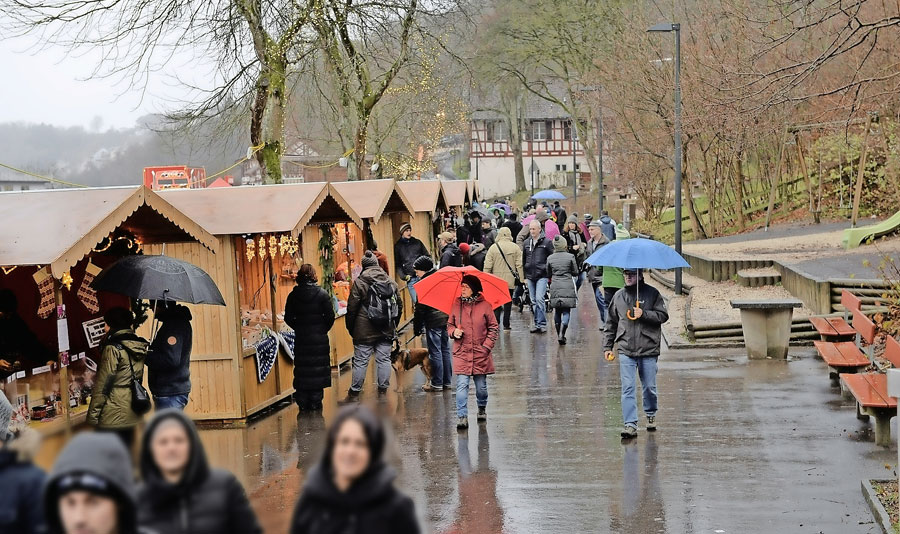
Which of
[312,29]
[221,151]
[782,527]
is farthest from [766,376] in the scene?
[221,151]

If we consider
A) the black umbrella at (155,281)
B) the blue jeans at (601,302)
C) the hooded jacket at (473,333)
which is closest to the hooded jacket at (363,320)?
the hooded jacket at (473,333)

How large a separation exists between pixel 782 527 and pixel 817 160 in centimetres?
2859

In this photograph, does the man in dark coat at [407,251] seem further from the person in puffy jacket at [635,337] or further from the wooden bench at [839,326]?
the person in puffy jacket at [635,337]

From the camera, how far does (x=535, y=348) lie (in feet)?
59.4

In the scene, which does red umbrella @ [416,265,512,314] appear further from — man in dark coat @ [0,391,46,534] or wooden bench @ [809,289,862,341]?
man in dark coat @ [0,391,46,534]

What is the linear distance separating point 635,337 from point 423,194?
51.1ft

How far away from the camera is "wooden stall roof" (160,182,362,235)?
13016 mm

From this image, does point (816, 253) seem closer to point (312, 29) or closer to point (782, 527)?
point (312, 29)

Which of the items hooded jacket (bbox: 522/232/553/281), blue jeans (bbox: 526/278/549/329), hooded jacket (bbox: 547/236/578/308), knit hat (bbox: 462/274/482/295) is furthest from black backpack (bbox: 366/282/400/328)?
blue jeans (bbox: 526/278/549/329)

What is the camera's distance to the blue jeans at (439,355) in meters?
14.5

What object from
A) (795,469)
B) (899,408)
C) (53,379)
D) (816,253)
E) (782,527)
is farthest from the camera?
(816,253)

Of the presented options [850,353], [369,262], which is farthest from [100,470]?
[850,353]

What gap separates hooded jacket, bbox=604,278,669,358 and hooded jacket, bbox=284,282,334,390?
355cm

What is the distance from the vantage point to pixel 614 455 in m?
10.6
